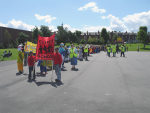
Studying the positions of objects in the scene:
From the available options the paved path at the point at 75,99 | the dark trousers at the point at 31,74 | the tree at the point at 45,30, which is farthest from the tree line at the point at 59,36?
the paved path at the point at 75,99

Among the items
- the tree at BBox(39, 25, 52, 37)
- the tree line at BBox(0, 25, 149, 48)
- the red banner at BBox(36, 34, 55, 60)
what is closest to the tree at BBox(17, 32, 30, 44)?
the tree line at BBox(0, 25, 149, 48)

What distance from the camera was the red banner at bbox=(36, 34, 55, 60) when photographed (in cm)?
884

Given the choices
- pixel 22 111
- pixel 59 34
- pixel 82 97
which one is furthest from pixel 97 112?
pixel 59 34

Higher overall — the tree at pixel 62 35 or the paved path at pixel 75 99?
the tree at pixel 62 35

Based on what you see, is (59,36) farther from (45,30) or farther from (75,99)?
(75,99)

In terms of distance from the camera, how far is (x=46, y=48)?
351 inches

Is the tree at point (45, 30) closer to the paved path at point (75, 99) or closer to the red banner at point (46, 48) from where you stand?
the red banner at point (46, 48)

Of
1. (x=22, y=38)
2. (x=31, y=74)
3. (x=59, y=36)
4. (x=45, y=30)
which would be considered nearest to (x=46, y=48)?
(x=31, y=74)

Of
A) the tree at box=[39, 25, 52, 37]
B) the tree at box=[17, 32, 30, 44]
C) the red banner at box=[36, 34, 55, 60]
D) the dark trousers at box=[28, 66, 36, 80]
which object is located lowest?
the dark trousers at box=[28, 66, 36, 80]

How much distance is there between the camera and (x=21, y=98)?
19.0 ft

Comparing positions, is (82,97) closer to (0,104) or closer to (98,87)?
(98,87)

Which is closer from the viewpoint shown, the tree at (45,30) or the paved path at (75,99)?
the paved path at (75,99)

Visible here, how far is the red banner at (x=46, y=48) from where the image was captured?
884 cm

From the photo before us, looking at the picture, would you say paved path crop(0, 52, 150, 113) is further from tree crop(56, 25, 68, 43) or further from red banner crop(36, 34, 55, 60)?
tree crop(56, 25, 68, 43)
